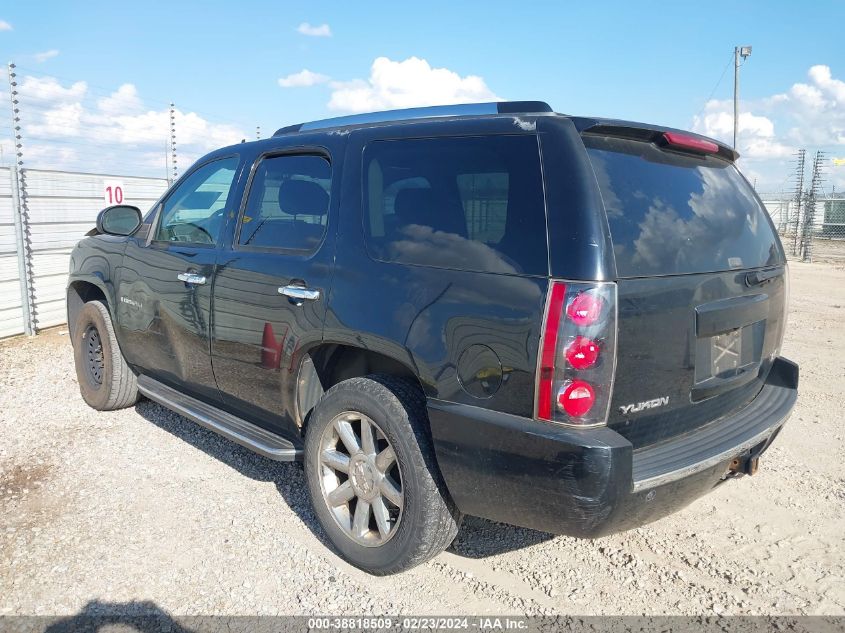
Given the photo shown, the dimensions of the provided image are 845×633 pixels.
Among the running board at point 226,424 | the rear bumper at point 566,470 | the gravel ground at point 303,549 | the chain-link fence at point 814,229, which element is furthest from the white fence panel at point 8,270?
the chain-link fence at point 814,229

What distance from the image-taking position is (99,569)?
10.1 ft

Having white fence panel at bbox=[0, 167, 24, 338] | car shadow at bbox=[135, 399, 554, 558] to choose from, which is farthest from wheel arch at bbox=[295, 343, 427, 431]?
white fence panel at bbox=[0, 167, 24, 338]

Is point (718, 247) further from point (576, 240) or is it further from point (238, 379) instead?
point (238, 379)

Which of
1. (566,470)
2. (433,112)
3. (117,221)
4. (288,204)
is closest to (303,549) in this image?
(566,470)

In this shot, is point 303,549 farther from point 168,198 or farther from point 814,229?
point 814,229

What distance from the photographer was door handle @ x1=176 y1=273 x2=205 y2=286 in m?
3.83

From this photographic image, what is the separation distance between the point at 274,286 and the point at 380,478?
1115 millimetres

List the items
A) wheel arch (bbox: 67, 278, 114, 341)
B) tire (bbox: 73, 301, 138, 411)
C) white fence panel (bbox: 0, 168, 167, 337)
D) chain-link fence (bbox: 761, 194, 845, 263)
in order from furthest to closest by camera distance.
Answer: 1. chain-link fence (bbox: 761, 194, 845, 263)
2. white fence panel (bbox: 0, 168, 167, 337)
3. wheel arch (bbox: 67, 278, 114, 341)
4. tire (bbox: 73, 301, 138, 411)

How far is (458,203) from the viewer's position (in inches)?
107

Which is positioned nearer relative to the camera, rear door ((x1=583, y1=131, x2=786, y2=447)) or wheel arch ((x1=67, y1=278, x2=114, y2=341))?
rear door ((x1=583, y1=131, x2=786, y2=447))

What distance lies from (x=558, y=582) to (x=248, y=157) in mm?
2816

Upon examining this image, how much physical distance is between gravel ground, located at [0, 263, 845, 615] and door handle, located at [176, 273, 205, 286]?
3.95ft

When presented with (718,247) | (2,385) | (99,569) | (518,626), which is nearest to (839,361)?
(718,247)

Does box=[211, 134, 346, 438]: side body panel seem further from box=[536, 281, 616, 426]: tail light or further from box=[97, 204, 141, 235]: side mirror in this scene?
box=[97, 204, 141, 235]: side mirror
